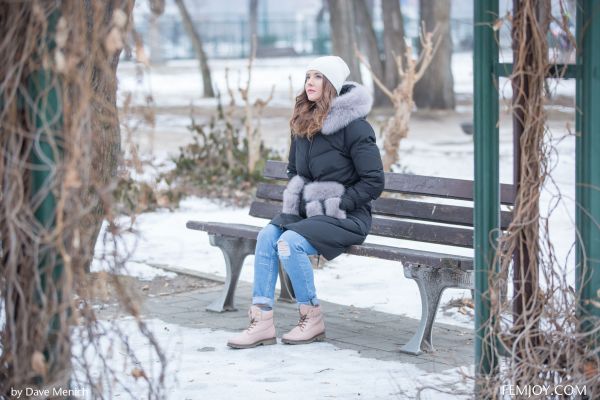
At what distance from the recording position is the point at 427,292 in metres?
5.07

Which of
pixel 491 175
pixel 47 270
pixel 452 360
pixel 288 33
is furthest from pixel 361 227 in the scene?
pixel 288 33

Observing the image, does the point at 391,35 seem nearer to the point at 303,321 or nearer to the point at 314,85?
the point at 314,85

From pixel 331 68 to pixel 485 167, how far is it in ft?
6.25

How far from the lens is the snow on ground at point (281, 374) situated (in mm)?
4406

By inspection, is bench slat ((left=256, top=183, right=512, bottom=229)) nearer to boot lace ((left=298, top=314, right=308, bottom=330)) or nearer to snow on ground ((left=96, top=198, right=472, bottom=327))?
snow on ground ((left=96, top=198, right=472, bottom=327))

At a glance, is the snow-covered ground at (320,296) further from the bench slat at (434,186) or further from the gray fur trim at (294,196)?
the gray fur trim at (294,196)

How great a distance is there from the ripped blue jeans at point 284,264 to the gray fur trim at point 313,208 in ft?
0.61

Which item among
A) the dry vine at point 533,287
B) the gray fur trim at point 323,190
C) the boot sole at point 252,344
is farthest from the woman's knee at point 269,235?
the dry vine at point 533,287

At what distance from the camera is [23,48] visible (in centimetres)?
317

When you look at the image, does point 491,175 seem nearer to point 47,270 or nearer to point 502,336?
point 502,336

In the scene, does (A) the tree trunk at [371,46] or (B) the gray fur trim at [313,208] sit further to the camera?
(A) the tree trunk at [371,46]

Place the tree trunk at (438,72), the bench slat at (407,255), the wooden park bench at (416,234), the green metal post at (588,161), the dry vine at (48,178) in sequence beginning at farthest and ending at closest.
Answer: the tree trunk at (438,72)
the wooden park bench at (416,234)
the bench slat at (407,255)
the green metal post at (588,161)
the dry vine at (48,178)

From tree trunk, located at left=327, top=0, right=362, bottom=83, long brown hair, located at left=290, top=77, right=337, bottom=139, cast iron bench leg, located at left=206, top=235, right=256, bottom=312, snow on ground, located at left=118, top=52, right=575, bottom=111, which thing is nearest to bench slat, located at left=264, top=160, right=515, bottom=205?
long brown hair, located at left=290, top=77, right=337, bottom=139

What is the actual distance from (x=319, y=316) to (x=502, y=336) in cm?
181
